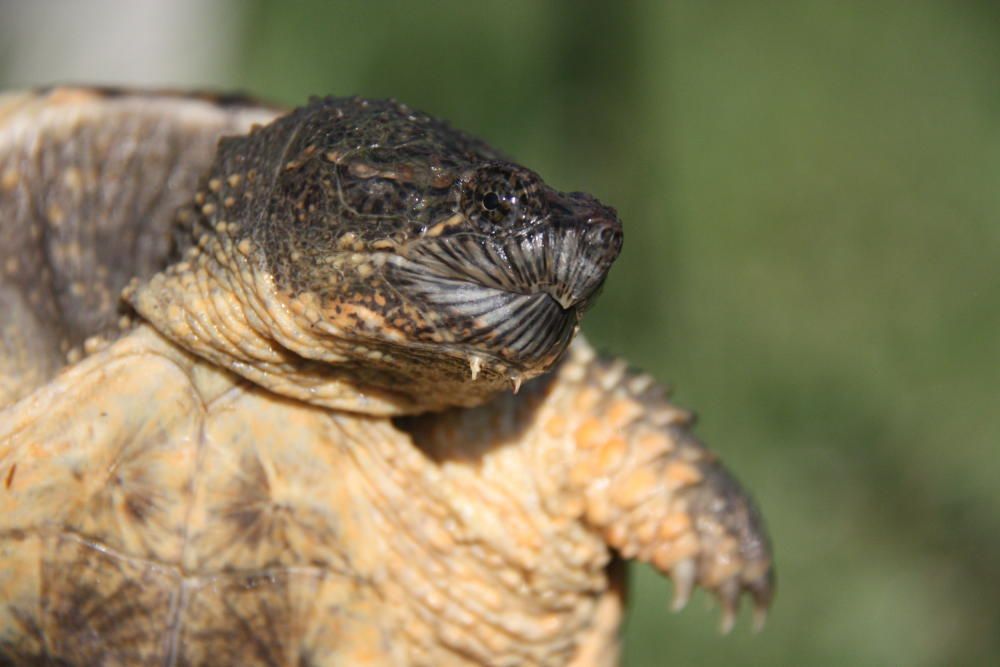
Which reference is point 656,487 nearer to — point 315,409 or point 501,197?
point 315,409

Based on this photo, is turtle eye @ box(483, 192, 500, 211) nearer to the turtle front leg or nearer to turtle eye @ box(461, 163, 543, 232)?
turtle eye @ box(461, 163, 543, 232)

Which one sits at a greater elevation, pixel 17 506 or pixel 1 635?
pixel 17 506

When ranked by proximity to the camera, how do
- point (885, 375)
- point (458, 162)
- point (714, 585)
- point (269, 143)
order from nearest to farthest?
point (458, 162) → point (269, 143) → point (714, 585) → point (885, 375)

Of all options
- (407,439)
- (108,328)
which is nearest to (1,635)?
(108,328)

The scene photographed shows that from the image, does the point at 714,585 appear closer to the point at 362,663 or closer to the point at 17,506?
the point at 362,663

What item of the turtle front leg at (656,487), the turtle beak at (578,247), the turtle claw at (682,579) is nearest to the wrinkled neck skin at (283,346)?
the turtle beak at (578,247)

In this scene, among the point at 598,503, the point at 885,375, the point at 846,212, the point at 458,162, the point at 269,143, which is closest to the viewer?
the point at 458,162
